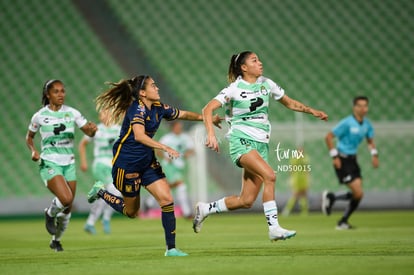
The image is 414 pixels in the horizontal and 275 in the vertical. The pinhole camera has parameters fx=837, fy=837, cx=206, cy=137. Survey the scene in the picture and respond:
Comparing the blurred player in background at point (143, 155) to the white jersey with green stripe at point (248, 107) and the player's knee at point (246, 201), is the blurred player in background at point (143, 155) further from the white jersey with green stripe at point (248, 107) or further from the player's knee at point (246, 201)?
the player's knee at point (246, 201)

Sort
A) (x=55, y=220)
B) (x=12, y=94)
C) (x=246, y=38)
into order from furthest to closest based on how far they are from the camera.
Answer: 1. (x=246, y=38)
2. (x=12, y=94)
3. (x=55, y=220)

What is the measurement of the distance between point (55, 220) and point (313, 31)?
1416 cm

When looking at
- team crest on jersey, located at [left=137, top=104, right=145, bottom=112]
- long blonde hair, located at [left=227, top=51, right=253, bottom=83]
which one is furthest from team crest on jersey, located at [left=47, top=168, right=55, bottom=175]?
long blonde hair, located at [left=227, top=51, right=253, bottom=83]

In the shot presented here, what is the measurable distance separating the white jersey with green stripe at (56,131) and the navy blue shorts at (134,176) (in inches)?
65.5

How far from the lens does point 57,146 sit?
→ 9938mm

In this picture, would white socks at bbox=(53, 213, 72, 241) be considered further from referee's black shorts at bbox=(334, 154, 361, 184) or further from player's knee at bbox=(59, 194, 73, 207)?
referee's black shorts at bbox=(334, 154, 361, 184)

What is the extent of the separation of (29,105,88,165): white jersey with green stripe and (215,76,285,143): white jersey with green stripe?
2154 mm

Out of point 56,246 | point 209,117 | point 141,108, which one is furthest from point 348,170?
point 141,108

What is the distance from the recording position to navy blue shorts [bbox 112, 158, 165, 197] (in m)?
8.28

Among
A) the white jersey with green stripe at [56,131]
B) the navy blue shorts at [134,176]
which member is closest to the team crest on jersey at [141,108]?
the navy blue shorts at [134,176]

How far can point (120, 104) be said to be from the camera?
8.88 m

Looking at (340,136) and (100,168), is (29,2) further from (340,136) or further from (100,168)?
(340,136)

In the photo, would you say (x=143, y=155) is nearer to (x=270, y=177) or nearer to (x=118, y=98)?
(x=118, y=98)

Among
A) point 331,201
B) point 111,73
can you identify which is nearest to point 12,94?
point 111,73
